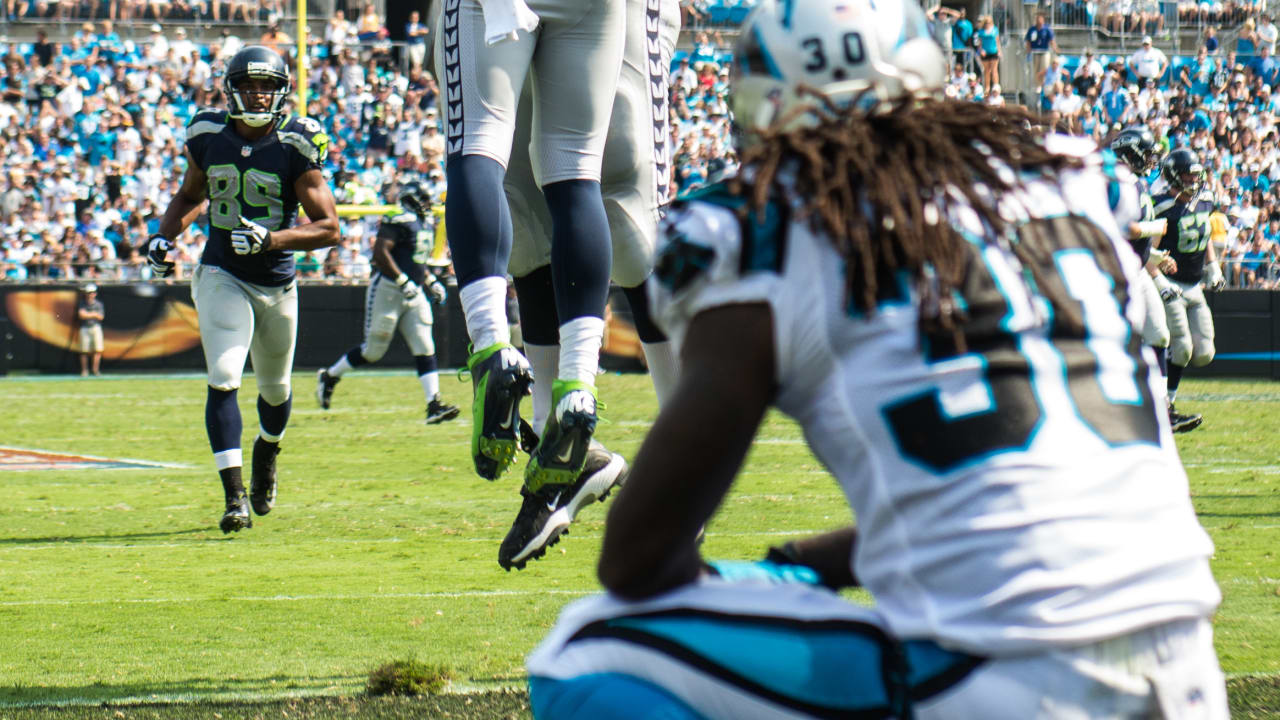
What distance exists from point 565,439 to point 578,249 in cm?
56

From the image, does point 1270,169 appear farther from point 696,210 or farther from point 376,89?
A: point 696,210

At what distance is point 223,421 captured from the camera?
8562mm

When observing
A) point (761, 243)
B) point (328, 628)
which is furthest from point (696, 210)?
point (328, 628)

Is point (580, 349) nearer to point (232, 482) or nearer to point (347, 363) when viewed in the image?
point (232, 482)

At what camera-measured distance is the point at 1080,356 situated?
204 centimetres

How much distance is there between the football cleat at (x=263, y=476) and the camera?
351 inches

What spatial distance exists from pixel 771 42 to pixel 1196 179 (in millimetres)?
13287

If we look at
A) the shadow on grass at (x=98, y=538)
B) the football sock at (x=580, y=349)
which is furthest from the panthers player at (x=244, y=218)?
the football sock at (x=580, y=349)

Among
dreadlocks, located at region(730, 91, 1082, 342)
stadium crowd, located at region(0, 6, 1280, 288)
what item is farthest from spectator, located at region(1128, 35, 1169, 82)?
dreadlocks, located at region(730, 91, 1082, 342)

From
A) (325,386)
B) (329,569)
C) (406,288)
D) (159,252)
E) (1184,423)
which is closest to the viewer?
(329,569)

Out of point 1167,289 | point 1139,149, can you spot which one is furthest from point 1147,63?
point 1139,149

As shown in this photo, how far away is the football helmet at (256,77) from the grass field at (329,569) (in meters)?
2.16

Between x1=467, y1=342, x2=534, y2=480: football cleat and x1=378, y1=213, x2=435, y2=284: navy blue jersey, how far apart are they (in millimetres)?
11304

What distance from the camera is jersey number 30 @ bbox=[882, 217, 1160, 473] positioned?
6.45 feet
